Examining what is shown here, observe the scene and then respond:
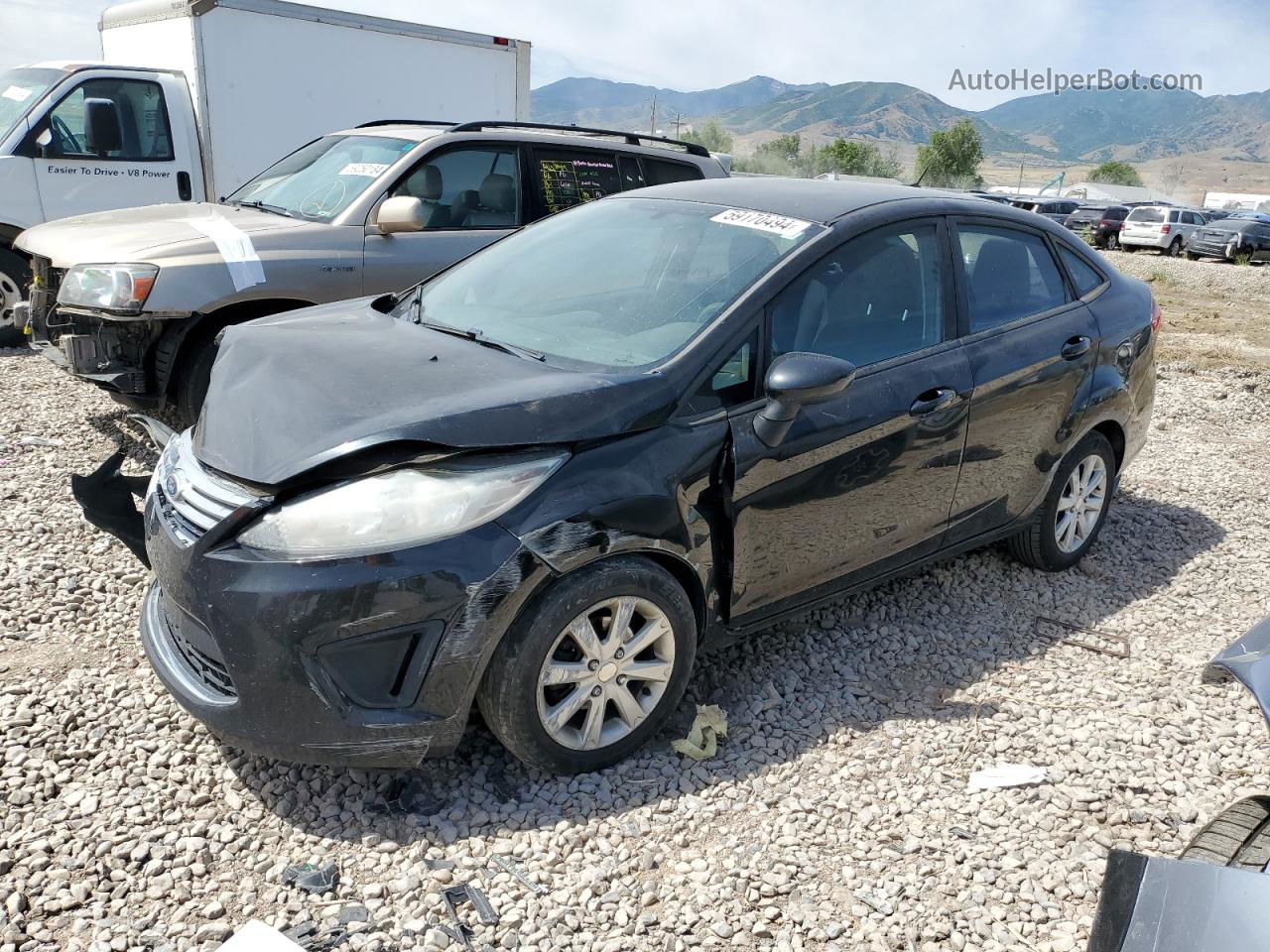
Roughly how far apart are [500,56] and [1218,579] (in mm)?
8634

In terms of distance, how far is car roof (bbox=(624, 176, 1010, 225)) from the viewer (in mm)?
3588

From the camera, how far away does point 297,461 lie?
2596 mm

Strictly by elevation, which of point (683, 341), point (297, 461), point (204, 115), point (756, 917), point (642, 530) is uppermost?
point (204, 115)

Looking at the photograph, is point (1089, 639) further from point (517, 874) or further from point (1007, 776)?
point (517, 874)

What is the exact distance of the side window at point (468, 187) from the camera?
6.05 meters

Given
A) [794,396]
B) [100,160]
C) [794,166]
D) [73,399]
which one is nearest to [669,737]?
[794,396]

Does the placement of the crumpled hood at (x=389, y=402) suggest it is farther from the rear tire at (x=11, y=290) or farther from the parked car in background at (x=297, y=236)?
the rear tire at (x=11, y=290)

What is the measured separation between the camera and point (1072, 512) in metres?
4.62

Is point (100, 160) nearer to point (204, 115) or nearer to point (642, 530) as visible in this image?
point (204, 115)

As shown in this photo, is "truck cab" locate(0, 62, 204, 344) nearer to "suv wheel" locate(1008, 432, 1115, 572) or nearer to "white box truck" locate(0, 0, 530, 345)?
"white box truck" locate(0, 0, 530, 345)

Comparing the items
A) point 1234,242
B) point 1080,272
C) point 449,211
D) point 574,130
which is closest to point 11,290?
point 449,211

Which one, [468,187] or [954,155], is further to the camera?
[954,155]

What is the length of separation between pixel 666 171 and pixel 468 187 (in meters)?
1.59

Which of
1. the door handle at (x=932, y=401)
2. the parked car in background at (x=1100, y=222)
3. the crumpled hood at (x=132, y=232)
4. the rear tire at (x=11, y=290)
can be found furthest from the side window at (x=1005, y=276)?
the parked car in background at (x=1100, y=222)
